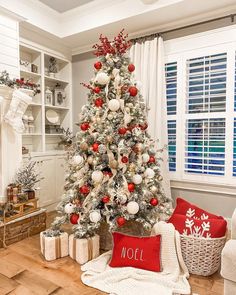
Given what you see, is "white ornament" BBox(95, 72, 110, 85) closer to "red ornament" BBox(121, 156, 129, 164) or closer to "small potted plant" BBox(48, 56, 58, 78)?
"red ornament" BBox(121, 156, 129, 164)

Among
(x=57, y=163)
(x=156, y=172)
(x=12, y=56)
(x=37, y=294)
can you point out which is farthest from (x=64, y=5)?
(x=37, y=294)

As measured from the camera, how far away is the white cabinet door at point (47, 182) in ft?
12.1

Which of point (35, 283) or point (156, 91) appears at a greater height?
point (156, 91)

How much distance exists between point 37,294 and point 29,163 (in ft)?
6.20

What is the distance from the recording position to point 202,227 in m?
2.13

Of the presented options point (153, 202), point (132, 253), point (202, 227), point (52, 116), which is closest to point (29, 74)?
point (52, 116)

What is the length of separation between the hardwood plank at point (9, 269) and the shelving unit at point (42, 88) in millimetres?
1695

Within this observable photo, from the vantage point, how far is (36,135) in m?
3.82

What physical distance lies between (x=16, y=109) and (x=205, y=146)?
2.37 metres

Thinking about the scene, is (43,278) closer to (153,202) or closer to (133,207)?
(133,207)

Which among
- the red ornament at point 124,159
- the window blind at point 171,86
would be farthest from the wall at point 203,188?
the red ornament at point 124,159

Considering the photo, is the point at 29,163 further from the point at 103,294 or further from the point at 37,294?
the point at 103,294

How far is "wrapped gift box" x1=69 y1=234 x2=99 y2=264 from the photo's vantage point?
2305mm

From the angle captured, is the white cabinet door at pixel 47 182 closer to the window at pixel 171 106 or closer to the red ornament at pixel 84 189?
the red ornament at pixel 84 189
